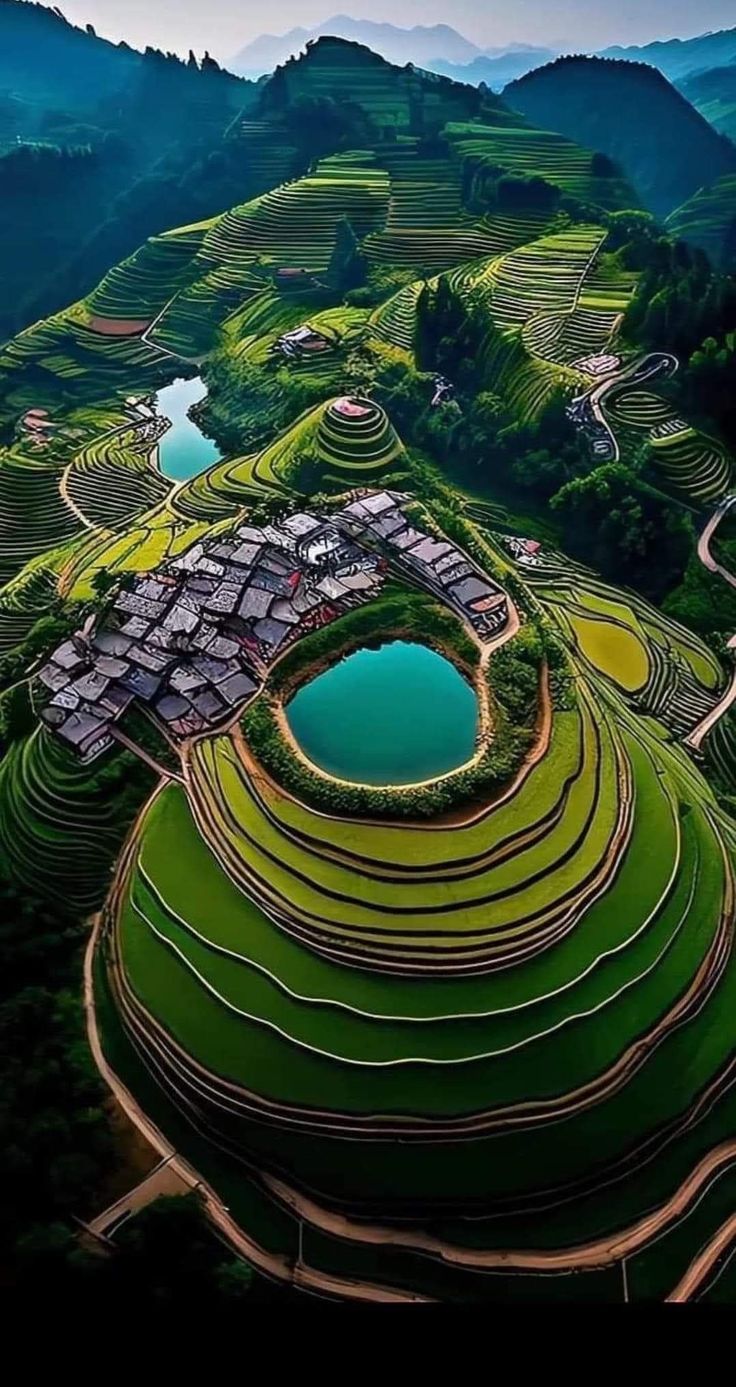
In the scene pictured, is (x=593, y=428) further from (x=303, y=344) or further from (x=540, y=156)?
(x=540, y=156)

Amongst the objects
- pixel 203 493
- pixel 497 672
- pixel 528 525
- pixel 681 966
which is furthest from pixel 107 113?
pixel 681 966

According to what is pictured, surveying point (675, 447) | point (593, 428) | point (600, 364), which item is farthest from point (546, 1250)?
point (600, 364)

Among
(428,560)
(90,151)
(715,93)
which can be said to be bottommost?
(428,560)

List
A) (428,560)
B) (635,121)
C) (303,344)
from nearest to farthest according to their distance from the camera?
(428,560)
(303,344)
(635,121)

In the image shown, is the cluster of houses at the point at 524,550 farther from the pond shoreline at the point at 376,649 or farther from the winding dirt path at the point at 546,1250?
the winding dirt path at the point at 546,1250

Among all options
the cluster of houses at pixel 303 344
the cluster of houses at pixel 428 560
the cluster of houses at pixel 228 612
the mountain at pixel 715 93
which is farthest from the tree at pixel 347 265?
the mountain at pixel 715 93

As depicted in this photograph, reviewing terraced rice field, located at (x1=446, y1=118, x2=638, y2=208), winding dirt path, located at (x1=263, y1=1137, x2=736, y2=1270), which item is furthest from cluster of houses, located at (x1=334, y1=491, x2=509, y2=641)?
terraced rice field, located at (x1=446, y1=118, x2=638, y2=208)
